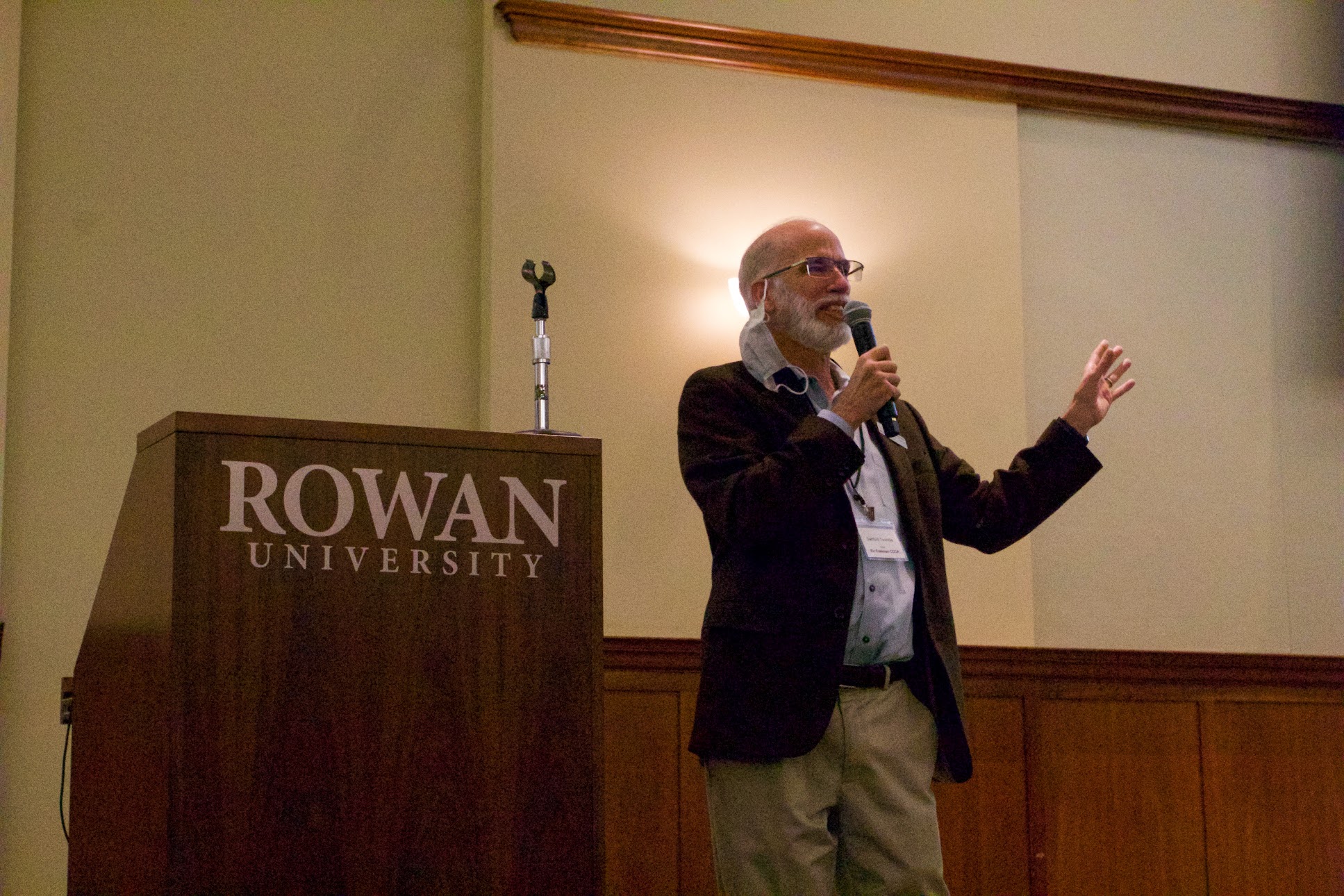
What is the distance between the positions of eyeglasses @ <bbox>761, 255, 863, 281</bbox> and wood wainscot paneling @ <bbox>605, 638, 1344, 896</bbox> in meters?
1.54

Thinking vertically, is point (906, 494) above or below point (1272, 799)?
above

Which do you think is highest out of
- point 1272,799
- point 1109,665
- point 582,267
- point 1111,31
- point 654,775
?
point 1111,31

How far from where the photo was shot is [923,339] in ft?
15.5

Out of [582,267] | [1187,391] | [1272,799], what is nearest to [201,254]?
[582,267]

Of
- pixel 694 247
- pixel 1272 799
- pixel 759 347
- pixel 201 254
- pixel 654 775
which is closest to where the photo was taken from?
pixel 759 347

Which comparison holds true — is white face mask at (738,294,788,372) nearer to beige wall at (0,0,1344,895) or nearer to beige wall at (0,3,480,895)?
beige wall at (0,0,1344,895)

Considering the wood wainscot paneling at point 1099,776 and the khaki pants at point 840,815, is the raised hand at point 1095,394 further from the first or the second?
the wood wainscot paneling at point 1099,776

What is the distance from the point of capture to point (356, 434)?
192 centimetres

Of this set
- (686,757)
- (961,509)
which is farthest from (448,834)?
(686,757)

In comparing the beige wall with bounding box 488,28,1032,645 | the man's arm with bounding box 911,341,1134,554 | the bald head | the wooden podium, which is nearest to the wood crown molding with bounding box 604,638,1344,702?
the beige wall with bounding box 488,28,1032,645

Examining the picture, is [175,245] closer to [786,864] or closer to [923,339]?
[923,339]

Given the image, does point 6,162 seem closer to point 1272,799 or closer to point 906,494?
point 906,494

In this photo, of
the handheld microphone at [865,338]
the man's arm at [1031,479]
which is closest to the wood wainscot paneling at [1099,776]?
the man's arm at [1031,479]

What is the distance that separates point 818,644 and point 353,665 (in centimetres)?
81
